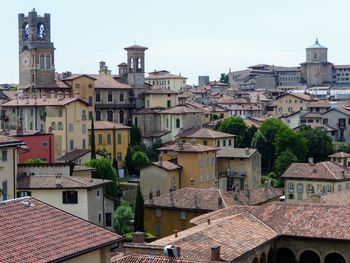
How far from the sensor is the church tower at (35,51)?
93125 millimetres

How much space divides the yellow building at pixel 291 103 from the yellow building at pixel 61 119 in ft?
174

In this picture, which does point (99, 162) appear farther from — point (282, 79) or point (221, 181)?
point (282, 79)

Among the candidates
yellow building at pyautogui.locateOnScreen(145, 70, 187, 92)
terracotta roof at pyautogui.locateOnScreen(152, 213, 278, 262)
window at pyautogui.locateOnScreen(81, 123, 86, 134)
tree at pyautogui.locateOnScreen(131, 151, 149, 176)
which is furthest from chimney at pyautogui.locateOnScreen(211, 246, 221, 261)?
yellow building at pyautogui.locateOnScreen(145, 70, 187, 92)

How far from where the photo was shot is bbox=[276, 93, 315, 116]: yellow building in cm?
12344

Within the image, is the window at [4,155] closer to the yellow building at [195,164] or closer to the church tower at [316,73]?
the yellow building at [195,164]

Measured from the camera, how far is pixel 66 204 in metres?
44.4

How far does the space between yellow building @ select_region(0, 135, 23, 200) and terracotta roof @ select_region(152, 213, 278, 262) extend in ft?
24.7

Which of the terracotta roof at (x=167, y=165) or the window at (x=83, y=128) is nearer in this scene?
the terracotta roof at (x=167, y=165)

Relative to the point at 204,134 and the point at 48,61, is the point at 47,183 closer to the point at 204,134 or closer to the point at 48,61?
the point at 204,134

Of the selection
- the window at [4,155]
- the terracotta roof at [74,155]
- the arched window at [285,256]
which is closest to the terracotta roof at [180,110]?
the terracotta roof at [74,155]

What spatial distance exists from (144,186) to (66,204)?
22.0m

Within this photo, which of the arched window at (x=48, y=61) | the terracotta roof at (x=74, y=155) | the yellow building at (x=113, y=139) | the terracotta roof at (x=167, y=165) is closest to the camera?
the terracotta roof at (x=167, y=165)

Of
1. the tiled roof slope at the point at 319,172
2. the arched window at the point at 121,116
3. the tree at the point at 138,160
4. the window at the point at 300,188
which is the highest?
the arched window at the point at 121,116

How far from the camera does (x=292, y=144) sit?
87688mm
